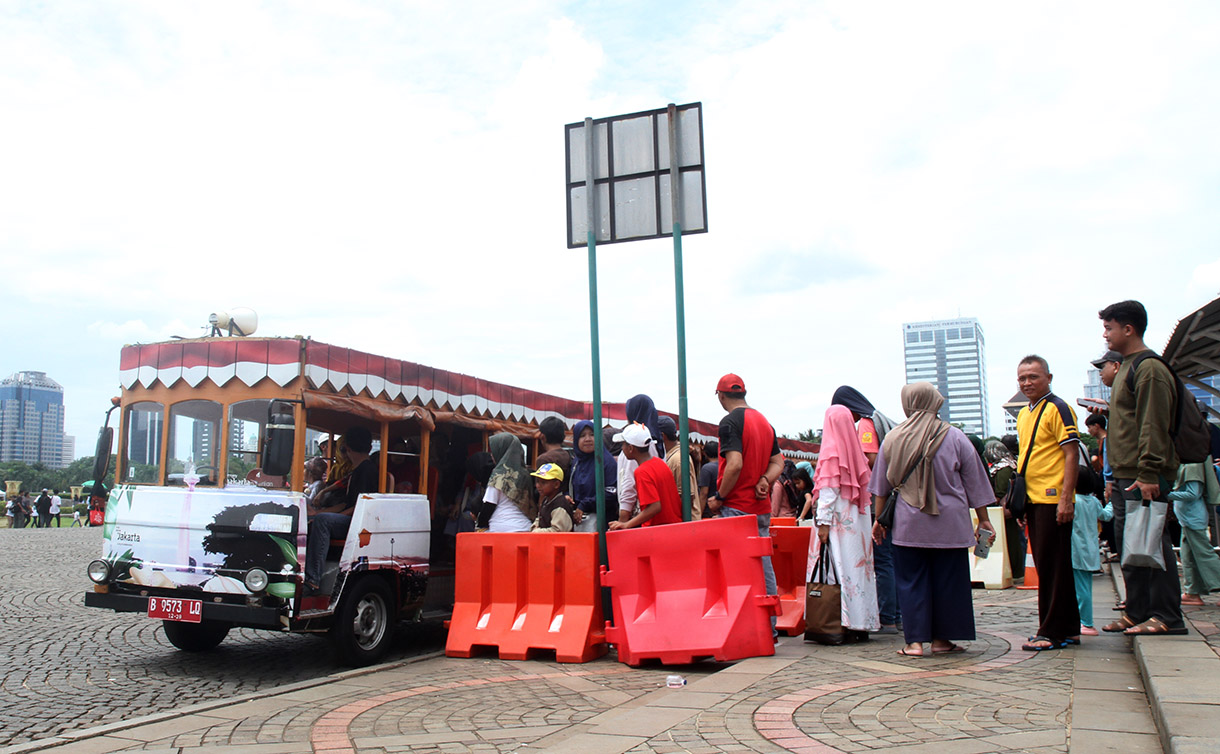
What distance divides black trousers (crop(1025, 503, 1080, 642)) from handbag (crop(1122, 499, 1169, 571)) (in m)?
0.33

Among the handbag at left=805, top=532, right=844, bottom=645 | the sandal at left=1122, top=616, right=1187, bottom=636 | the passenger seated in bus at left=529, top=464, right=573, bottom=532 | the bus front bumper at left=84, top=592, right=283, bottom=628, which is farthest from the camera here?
the passenger seated in bus at left=529, top=464, right=573, bottom=532

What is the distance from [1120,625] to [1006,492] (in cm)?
495

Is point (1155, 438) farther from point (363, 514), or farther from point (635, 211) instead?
point (363, 514)

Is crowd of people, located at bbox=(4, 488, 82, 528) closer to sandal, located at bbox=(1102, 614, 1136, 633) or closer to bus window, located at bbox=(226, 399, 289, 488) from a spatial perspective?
bus window, located at bbox=(226, 399, 289, 488)

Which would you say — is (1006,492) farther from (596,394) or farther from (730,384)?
(596,394)

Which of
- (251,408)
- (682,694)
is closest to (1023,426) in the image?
(682,694)

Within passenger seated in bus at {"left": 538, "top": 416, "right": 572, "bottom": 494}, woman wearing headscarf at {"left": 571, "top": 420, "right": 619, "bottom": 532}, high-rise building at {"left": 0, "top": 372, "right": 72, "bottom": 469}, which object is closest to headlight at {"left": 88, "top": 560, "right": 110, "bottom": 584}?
passenger seated in bus at {"left": 538, "top": 416, "right": 572, "bottom": 494}

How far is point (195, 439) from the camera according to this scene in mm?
7492

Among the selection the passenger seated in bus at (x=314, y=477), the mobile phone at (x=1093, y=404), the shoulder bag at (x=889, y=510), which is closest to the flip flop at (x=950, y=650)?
the shoulder bag at (x=889, y=510)

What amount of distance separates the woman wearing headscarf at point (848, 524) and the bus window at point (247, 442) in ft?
13.3

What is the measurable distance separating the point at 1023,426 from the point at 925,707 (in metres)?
Result: 2.36

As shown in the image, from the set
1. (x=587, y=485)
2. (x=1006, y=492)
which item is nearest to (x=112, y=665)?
(x=587, y=485)

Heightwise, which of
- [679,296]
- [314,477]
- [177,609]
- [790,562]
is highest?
[679,296]

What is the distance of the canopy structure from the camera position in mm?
9633
